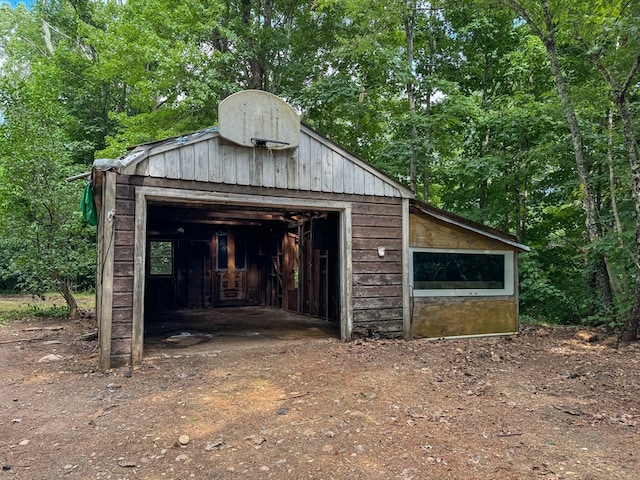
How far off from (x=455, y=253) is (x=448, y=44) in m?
8.64

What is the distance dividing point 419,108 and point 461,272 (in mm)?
7172

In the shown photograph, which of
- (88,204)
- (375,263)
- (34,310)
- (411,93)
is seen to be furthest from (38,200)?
(411,93)

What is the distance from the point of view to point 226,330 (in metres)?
8.06

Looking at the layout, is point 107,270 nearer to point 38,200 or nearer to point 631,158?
point 38,200

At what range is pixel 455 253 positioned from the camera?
7.37 meters

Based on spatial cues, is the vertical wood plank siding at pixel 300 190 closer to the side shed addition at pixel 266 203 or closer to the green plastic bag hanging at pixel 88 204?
the side shed addition at pixel 266 203

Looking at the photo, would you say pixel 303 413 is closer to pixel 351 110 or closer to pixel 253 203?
pixel 253 203

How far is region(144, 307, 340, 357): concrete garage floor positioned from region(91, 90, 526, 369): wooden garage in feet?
1.63

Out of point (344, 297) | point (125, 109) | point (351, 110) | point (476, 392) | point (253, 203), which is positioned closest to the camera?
point (476, 392)

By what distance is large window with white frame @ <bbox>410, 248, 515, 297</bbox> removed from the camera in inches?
282

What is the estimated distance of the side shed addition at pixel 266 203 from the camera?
5.15 metres

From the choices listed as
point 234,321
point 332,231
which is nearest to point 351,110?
point 332,231

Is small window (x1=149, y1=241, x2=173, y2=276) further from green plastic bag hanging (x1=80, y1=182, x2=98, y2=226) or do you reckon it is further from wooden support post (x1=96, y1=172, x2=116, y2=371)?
wooden support post (x1=96, y1=172, x2=116, y2=371)

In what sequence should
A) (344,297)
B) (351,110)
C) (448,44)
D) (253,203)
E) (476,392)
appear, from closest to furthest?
(476,392), (253,203), (344,297), (351,110), (448,44)
